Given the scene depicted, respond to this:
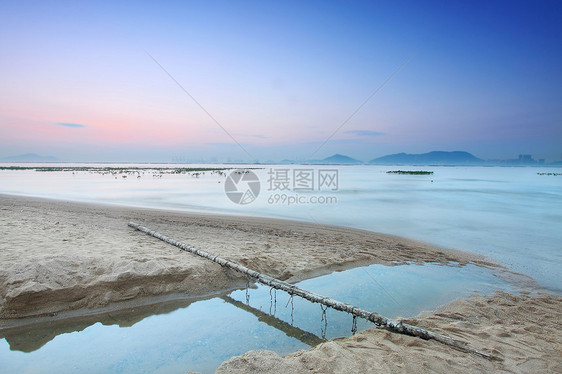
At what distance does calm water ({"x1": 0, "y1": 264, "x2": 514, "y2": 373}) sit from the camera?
4418 millimetres

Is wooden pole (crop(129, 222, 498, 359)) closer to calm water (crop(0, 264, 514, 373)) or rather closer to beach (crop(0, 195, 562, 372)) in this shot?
beach (crop(0, 195, 562, 372))

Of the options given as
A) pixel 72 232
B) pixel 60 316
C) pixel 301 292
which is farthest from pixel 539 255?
pixel 72 232

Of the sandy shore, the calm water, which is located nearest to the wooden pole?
the calm water

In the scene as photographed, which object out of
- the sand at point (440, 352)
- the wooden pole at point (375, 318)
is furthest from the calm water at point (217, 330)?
the sand at point (440, 352)

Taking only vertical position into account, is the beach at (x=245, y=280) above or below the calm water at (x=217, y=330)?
above

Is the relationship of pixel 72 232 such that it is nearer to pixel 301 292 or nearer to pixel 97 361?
pixel 97 361

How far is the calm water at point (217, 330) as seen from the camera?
4418 millimetres

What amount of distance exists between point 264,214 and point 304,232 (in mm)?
4828

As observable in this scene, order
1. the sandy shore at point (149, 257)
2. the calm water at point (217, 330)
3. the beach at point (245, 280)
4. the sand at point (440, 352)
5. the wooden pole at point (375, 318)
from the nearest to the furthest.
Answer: the sand at point (440, 352) < the beach at point (245, 280) < the wooden pole at point (375, 318) < the calm water at point (217, 330) < the sandy shore at point (149, 257)

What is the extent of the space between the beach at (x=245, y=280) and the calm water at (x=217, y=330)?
0.52 m

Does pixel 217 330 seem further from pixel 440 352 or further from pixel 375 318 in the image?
pixel 440 352

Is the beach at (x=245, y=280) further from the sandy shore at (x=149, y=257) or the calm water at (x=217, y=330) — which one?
the calm water at (x=217, y=330)

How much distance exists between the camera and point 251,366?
3572mm

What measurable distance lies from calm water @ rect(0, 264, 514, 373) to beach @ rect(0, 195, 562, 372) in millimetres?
523
